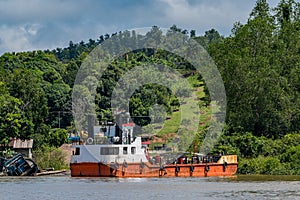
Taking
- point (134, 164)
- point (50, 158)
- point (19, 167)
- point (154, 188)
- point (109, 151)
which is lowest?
point (154, 188)

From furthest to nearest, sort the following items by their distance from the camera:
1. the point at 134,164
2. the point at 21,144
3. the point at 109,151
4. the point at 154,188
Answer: the point at 21,144
the point at 109,151
the point at 134,164
the point at 154,188

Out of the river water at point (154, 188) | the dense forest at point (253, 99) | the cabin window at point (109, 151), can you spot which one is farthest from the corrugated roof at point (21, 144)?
the river water at point (154, 188)

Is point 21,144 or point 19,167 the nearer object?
point 19,167

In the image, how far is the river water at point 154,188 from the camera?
174ft

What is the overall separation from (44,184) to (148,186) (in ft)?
29.6

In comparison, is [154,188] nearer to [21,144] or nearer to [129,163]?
[129,163]

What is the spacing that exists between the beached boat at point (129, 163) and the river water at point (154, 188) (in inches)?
91.3

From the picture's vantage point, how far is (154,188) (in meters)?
59.3

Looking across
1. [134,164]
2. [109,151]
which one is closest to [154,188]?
[134,164]

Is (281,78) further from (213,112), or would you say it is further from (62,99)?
(62,99)

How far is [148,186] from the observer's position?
201 ft

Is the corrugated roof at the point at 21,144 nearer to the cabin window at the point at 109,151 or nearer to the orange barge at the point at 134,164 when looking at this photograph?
the orange barge at the point at 134,164

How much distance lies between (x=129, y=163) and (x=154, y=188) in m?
13.3

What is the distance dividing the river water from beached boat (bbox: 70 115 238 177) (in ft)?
7.61
